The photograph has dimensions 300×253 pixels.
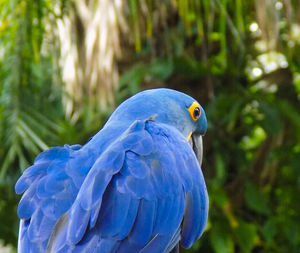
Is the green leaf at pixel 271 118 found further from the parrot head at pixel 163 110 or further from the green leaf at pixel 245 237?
the parrot head at pixel 163 110

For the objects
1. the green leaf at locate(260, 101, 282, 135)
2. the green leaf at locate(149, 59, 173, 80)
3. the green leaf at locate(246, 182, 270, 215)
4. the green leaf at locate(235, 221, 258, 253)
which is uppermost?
the green leaf at locate(149, 59, 173, 80)

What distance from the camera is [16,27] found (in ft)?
5.78

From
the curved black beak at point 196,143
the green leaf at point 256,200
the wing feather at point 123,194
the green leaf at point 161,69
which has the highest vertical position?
the wing feather at point 123,194

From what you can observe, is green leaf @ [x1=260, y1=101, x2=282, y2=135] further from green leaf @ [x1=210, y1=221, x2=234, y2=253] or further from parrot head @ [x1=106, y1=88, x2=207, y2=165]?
parrot head @ [x1=106, y1=88, x2=207, y2=165]

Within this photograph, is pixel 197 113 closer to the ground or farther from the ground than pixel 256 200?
farther from the ground

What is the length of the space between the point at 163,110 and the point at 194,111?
11cm

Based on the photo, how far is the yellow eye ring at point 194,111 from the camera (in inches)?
49.2

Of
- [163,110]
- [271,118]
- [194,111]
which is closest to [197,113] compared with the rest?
[194,111]

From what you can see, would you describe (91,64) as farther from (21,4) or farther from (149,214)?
(149,214)

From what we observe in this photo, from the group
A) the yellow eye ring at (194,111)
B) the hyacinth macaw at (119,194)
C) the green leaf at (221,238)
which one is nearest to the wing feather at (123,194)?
the hyacinth macaw at (119,194)

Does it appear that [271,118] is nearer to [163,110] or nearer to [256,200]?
[256,200]

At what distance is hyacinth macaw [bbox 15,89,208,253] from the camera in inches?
36.6

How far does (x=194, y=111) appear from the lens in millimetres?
1260

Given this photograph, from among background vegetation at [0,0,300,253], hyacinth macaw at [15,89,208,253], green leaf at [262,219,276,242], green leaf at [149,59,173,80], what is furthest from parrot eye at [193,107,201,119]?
green leaf at [262,219,276,242]
